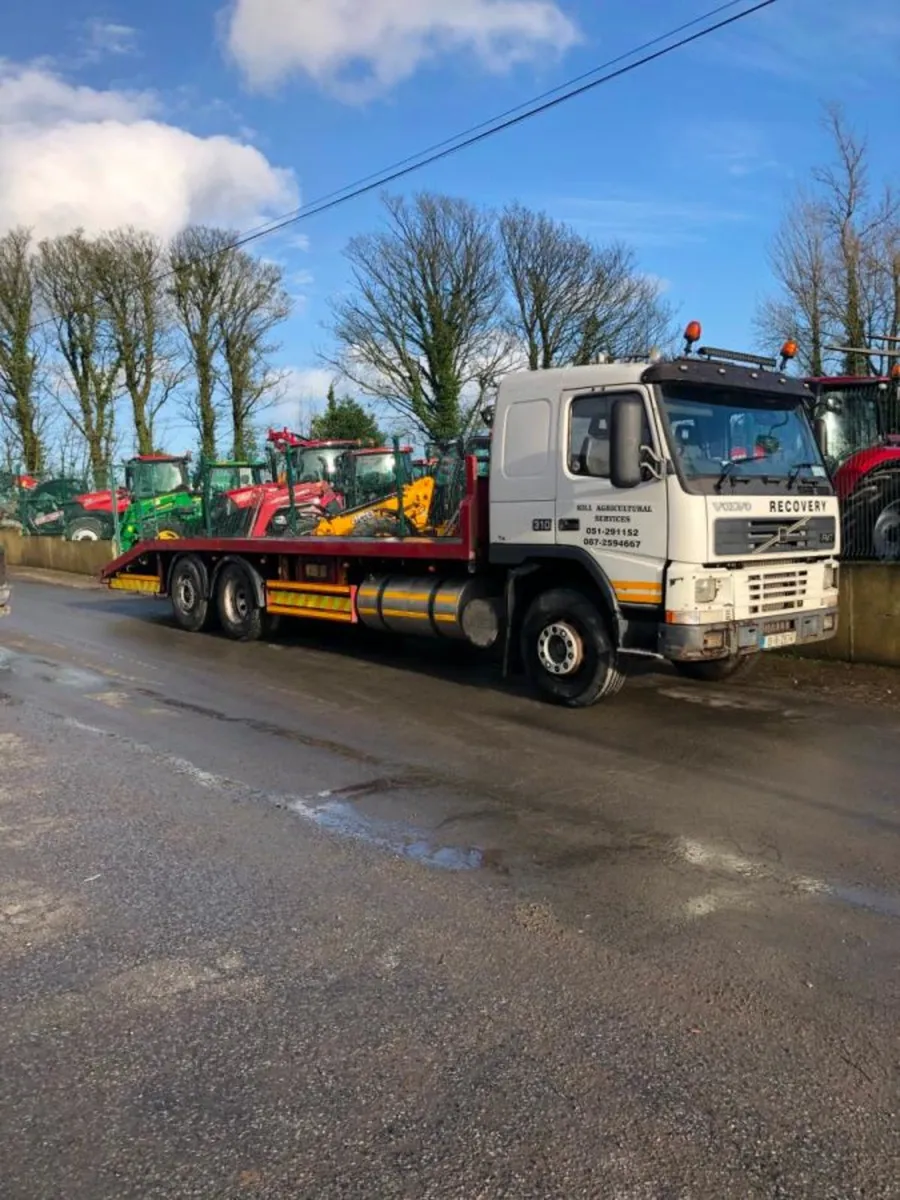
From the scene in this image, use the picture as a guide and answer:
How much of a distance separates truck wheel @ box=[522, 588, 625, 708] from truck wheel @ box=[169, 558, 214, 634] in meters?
6.32

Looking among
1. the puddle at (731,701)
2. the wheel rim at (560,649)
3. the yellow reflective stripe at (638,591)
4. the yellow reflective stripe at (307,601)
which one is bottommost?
the puddle at (731,701)

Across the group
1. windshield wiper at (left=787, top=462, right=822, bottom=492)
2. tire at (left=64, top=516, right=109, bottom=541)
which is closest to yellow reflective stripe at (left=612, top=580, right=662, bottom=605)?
windshield wiper at (left=787, top=462, right=822, bottom=492)

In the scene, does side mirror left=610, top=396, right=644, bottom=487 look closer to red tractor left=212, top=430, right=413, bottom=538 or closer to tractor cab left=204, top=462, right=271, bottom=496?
red tractor left=212, top=430, right=413, bottom=538

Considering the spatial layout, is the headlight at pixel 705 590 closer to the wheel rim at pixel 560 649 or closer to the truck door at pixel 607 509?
the truck door at pixel 607 509

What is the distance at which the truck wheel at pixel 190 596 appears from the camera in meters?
13.6

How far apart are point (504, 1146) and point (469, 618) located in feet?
22.1

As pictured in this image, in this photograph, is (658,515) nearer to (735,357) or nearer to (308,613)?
(735,357)

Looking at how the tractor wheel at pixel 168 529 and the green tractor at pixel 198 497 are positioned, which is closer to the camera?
the green tractor at pixel 198 497

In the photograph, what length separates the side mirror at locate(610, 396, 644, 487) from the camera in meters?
7.42

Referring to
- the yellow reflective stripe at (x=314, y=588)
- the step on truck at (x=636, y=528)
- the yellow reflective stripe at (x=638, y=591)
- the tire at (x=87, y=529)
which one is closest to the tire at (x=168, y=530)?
the yellow reflective stripe at (x=314, y=588)

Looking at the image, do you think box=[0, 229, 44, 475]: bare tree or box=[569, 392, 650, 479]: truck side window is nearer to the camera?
box=[569, 392, 650, 479]: truck side window

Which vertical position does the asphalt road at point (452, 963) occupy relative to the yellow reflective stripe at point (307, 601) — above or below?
below

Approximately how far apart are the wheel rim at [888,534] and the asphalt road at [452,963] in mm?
3943

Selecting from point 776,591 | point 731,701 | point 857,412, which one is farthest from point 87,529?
point 776,591
